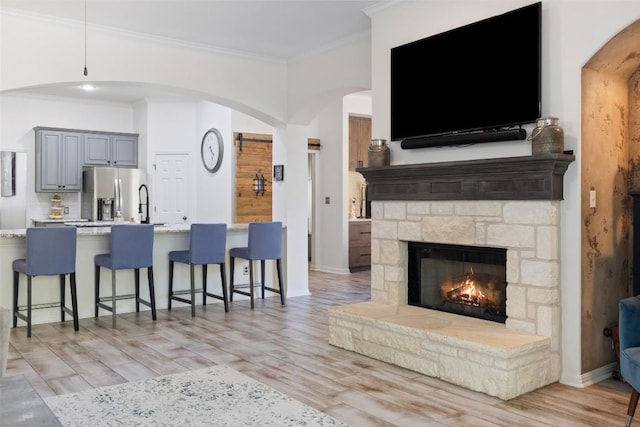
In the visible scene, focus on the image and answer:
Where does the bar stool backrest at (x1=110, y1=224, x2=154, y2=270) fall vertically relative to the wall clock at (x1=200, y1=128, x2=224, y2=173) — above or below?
below

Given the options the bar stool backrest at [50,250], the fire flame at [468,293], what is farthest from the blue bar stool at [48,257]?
the fire flame at [468,293]

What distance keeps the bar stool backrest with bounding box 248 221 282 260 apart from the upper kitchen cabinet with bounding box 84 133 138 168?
163 inches

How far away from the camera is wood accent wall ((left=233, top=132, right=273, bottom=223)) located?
28.2 ft

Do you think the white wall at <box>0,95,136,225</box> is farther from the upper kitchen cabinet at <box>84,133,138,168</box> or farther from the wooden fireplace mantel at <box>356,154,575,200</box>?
the wooden fireplace mantel at <box>356,154,575,200</box>

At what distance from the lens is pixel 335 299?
6695mm

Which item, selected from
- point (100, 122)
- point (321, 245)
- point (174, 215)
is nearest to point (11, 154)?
point (100, 122)

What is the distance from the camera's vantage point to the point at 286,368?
3885 millimetres

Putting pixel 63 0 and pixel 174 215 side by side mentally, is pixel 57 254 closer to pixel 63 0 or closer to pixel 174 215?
pixel 63 0

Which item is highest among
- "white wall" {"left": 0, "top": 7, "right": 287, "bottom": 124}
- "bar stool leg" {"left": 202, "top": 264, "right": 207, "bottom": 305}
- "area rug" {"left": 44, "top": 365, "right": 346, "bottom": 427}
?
"white wall" {"left": 0, "top": 7, "right": 287, "bottom": 124}

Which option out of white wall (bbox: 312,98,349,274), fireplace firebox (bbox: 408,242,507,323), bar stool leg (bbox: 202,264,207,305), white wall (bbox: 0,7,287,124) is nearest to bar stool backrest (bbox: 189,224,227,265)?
bar stool leg (bbox: 202,264,207,305)

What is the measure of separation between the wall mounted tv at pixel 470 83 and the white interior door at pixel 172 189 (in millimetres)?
5386

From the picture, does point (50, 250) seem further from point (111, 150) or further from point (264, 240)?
point (111, 150)

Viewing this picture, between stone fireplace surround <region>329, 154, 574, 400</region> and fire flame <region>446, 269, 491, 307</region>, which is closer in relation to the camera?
stone fireplace surround <region>329, 154, 574, 400</region>

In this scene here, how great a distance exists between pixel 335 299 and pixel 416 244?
94.6 inches
